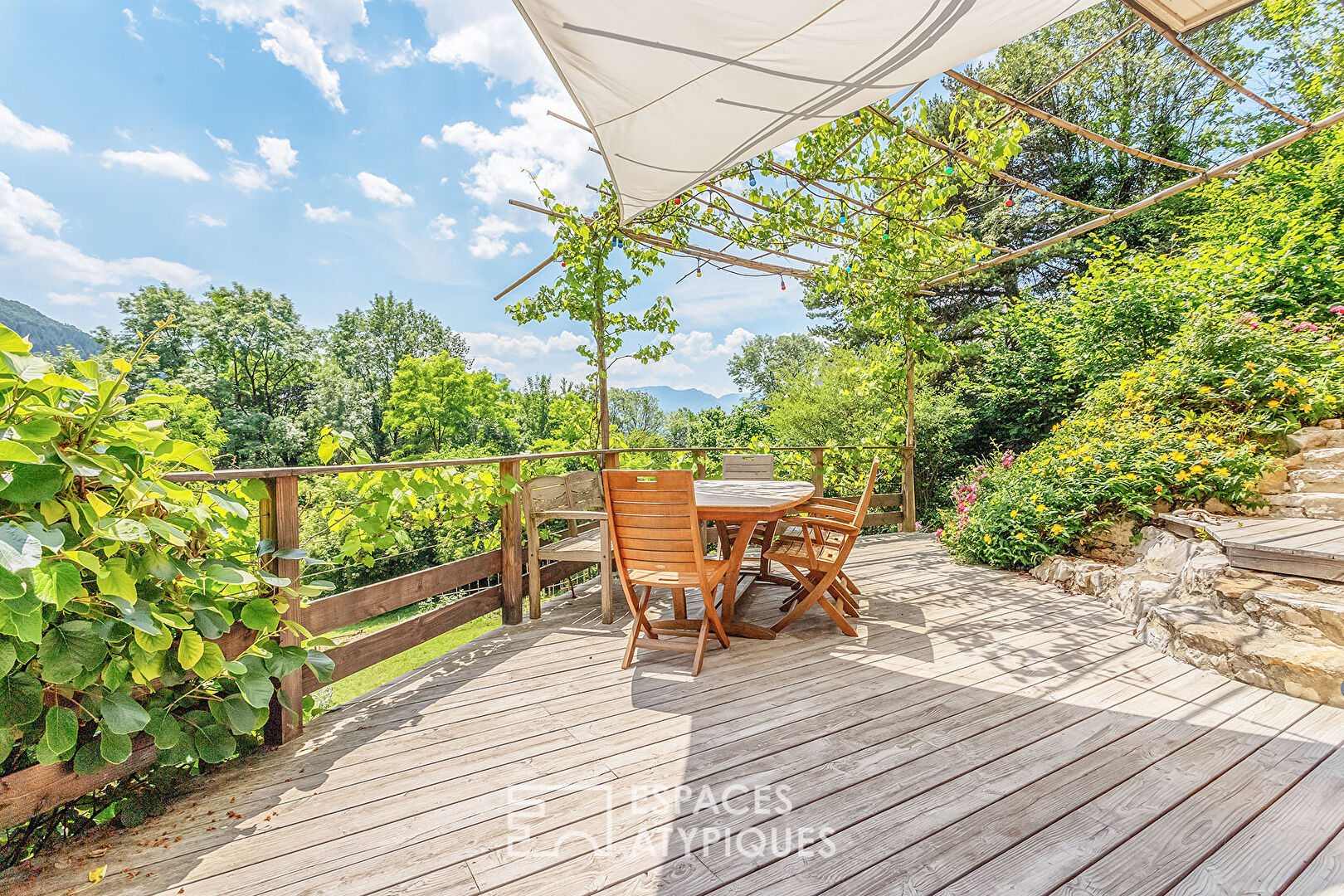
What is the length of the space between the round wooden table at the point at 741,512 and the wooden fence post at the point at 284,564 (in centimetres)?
165

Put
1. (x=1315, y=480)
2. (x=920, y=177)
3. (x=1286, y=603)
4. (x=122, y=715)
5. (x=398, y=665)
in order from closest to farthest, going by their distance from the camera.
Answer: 1. (x=122, y=715)
2. (x=1286, y=603)
3. (x=1315, y=480)
4. (x=920, y=177)
5. (x=398, y=665)

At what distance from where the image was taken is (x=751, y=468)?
4883mm

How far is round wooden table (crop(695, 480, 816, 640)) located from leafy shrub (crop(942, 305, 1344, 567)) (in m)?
2.17

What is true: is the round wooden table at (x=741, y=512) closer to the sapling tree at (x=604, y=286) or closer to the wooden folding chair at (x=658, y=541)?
the wooden folding chair at (x=658, y=541)

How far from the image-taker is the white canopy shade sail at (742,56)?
1227 mm

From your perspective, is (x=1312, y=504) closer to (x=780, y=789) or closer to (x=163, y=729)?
(x=780, y=789)

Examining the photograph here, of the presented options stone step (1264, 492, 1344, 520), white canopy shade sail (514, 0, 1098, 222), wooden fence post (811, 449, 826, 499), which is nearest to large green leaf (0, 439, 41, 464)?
white canopy shade sail (514, 0, 1098, 222)

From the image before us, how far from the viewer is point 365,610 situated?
2398mm

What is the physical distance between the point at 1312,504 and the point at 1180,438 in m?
0.77

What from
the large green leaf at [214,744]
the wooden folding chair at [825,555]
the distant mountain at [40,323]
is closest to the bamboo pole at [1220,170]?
the wooden folding chair at [825,555]

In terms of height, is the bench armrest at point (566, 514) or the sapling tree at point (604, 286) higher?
the sapling tree at point (604, 286)

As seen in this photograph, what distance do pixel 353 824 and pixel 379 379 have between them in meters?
35.7

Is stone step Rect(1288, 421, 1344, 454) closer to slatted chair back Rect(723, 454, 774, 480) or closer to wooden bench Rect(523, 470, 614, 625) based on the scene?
slatted chair back Rect(723, 454, 774, 480)

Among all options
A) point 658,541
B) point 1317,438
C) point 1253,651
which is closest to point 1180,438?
point 1317,438
